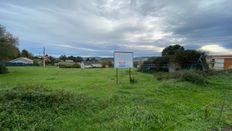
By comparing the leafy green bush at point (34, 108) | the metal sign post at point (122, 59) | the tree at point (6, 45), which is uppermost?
the tree at point (6, 45)

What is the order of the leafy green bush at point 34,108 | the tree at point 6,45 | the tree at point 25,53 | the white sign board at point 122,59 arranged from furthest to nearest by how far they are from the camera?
1. the tree at point 25,53
2. the tree at point 6,45
3. the white sign board at point 122,59
4. the leafy green bush at point 34,108

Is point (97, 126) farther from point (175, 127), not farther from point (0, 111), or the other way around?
point (0, 111)

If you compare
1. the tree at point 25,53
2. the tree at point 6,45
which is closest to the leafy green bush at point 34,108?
the tree at point 6,45

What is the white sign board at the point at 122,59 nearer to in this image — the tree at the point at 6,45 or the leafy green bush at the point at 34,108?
the leafy green bush at the point at 34,108

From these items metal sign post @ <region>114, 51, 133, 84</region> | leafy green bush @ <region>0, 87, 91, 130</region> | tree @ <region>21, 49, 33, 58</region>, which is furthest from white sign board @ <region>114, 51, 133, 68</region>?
tree @ <region>21, 49, 33, 58</region>

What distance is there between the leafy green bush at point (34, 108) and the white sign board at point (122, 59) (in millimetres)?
6357

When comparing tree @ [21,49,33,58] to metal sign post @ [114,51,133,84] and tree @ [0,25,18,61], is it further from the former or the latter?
metal sign post @ [114,51,133,84]

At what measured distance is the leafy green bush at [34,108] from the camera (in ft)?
11.8

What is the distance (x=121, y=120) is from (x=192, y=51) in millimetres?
16769

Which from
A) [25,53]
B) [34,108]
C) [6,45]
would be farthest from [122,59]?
[25,53]

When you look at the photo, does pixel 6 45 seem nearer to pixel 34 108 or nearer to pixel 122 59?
pixel 122 59

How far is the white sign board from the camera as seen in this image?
1166cm

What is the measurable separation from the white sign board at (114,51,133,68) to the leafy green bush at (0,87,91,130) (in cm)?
636

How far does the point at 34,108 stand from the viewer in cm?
441
